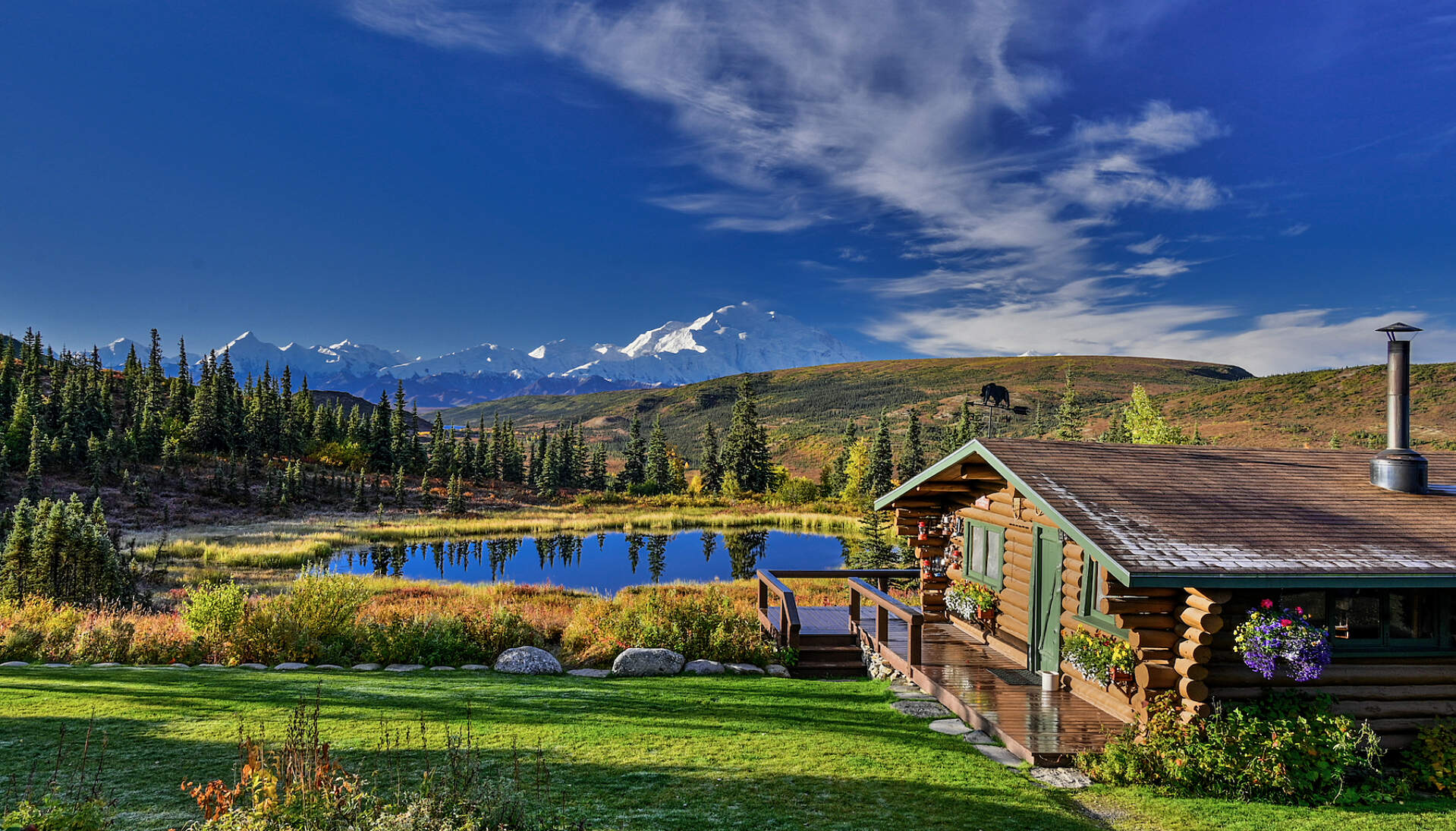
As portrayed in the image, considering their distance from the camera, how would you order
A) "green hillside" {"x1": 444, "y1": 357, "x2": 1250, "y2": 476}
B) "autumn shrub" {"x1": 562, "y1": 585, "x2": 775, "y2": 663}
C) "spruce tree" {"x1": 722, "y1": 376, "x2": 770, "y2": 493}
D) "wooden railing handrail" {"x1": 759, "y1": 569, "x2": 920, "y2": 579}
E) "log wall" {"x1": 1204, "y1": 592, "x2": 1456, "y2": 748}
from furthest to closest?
1. "green hillside" {"x1": 444, "y1": 357, "x2": 1250, "y2": 476}
2. "spruce tree" {"x1": 722, "y1": 376, "x2": 770, "y2": 493}
3. "wooden railing handrail" {"x1": 759, "y1": 569, "x2": 920, "y2": 579}
4. "autumn shrub" {"x1": 562, "y1": 585, "x2": 775, "y2": 663}
5. "log wall" {"x1": 1204, "y1": 592, "x2": 1456, "y2": 748}

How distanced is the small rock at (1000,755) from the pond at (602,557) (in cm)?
2115

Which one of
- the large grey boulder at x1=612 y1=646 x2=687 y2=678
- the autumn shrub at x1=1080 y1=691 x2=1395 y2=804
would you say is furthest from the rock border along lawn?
the autumn shrub at x1=1080 y1=691 x2=1395 y2=804

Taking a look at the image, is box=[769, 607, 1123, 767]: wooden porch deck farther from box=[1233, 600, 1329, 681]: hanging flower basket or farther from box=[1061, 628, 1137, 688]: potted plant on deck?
box=[1233, 600, 1329, 681]: hanging flower basket

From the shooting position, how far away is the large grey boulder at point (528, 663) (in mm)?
10539

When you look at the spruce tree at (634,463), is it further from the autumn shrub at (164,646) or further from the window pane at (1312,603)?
the window pane at (1312,603)

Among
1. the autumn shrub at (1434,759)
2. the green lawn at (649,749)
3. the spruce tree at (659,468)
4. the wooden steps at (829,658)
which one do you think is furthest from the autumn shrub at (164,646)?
the spruce tree at (659,468)

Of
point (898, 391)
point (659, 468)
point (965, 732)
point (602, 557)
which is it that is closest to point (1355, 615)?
point (965, 732)

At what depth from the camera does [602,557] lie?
37094 millimetres

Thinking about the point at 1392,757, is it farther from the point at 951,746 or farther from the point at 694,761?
the point at 694,761

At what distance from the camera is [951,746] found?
7488mm

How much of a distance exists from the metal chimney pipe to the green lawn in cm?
439

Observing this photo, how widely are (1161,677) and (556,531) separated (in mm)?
39885

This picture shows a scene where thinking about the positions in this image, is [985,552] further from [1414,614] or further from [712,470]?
[712,470]

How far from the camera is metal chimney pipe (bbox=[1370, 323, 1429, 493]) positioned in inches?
365
